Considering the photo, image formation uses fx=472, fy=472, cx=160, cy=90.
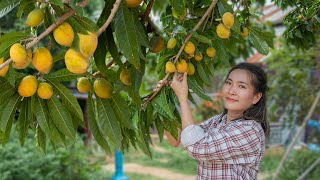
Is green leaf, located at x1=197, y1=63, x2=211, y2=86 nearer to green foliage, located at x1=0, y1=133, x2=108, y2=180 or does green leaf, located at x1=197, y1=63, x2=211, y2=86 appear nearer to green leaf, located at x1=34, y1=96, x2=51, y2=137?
green leaf, located at x1=34, y1=96, x2=51, y2=137

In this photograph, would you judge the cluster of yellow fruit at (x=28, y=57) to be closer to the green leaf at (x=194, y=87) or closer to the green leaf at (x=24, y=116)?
the green leaf at (x=24, y=116)

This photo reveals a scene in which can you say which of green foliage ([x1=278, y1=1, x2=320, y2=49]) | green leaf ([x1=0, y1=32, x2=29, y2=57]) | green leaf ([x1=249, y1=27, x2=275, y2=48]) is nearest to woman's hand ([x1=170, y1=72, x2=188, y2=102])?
green leaf ([x1=249, y1=27, x2=275, y2=48])

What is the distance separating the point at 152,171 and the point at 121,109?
7.38m

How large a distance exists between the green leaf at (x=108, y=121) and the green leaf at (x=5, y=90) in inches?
10.7

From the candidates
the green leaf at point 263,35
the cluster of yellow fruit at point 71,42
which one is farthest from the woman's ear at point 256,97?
the cluster of yellow fruit at point 71,42

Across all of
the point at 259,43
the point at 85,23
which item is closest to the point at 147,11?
the point at 85,23

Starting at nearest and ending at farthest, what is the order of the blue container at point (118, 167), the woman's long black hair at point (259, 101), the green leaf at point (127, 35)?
the green leaf at point (127, 35), the woman's long black hair at point (259, 101), the blue container at point (118, 167)

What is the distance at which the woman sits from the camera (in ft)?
5.91

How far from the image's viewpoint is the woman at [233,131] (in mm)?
1801

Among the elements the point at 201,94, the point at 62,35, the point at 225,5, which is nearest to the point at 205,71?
the point at 201,94

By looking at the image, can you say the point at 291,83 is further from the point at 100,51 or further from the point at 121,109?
the point at 100,51

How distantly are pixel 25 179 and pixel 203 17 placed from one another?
3819mm

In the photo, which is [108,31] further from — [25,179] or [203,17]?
[25,179]

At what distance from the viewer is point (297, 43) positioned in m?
2.52
